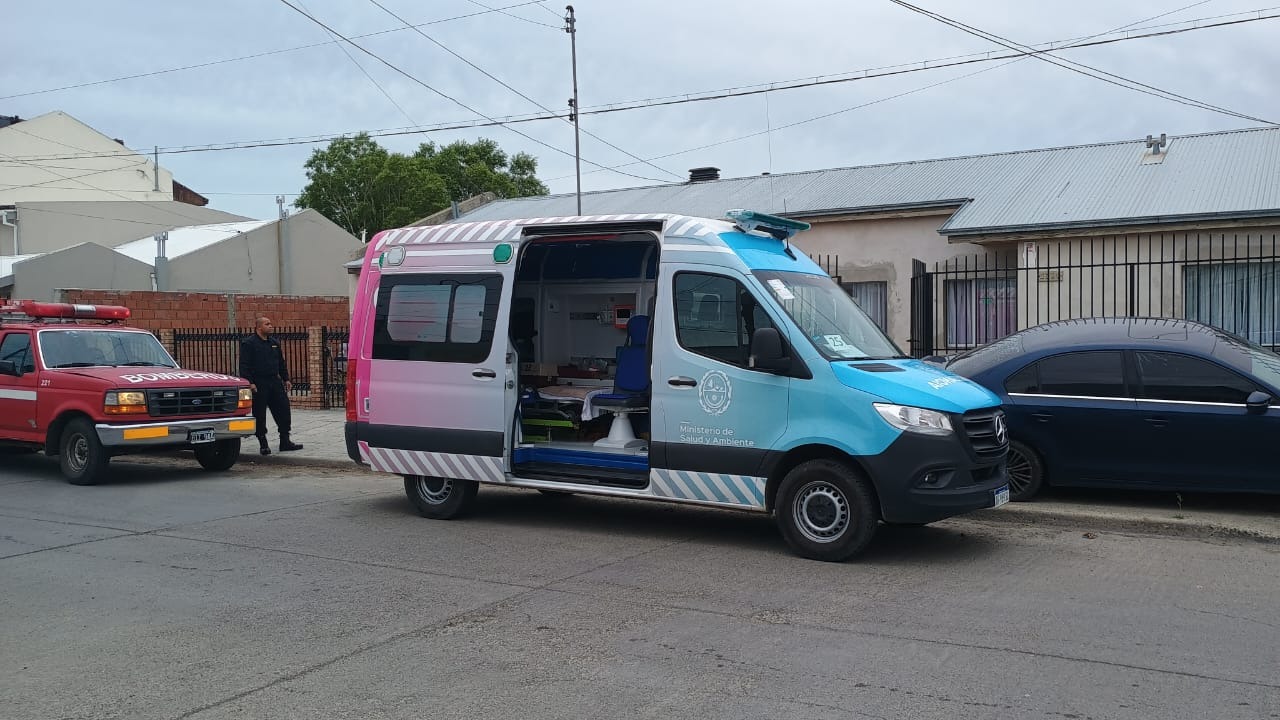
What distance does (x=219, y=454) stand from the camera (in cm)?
1377

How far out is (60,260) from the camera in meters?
31.0

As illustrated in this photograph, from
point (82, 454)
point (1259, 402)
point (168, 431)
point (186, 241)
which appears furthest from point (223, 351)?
point (1259, 402)

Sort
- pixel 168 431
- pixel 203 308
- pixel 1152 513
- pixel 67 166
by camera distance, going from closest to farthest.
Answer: pixel 1152 513 → pixel 168 431 → pixel 203 308 → pixel 67 166

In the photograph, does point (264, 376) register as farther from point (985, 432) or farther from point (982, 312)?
point (982, 312)

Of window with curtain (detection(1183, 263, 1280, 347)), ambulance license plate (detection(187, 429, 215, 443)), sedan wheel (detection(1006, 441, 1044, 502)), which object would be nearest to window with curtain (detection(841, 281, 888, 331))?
window with curtain (detection(1183, 263, 1280, 347))

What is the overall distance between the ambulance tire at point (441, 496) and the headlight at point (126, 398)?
4.29 metres

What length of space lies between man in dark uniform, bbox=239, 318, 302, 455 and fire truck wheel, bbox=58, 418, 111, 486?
2351mm

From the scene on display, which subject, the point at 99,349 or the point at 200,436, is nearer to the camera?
the point at 200,436

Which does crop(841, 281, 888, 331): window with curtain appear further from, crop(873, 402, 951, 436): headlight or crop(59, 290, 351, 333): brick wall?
crop(59, 290, 351, 333): brick wall

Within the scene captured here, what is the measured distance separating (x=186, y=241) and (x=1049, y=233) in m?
28.3

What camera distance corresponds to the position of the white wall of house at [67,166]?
43750 mm

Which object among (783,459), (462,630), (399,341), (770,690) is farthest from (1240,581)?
(399,341)

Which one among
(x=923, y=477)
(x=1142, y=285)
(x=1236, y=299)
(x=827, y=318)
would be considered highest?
(x=1142, y=285)

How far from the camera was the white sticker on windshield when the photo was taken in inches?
328
